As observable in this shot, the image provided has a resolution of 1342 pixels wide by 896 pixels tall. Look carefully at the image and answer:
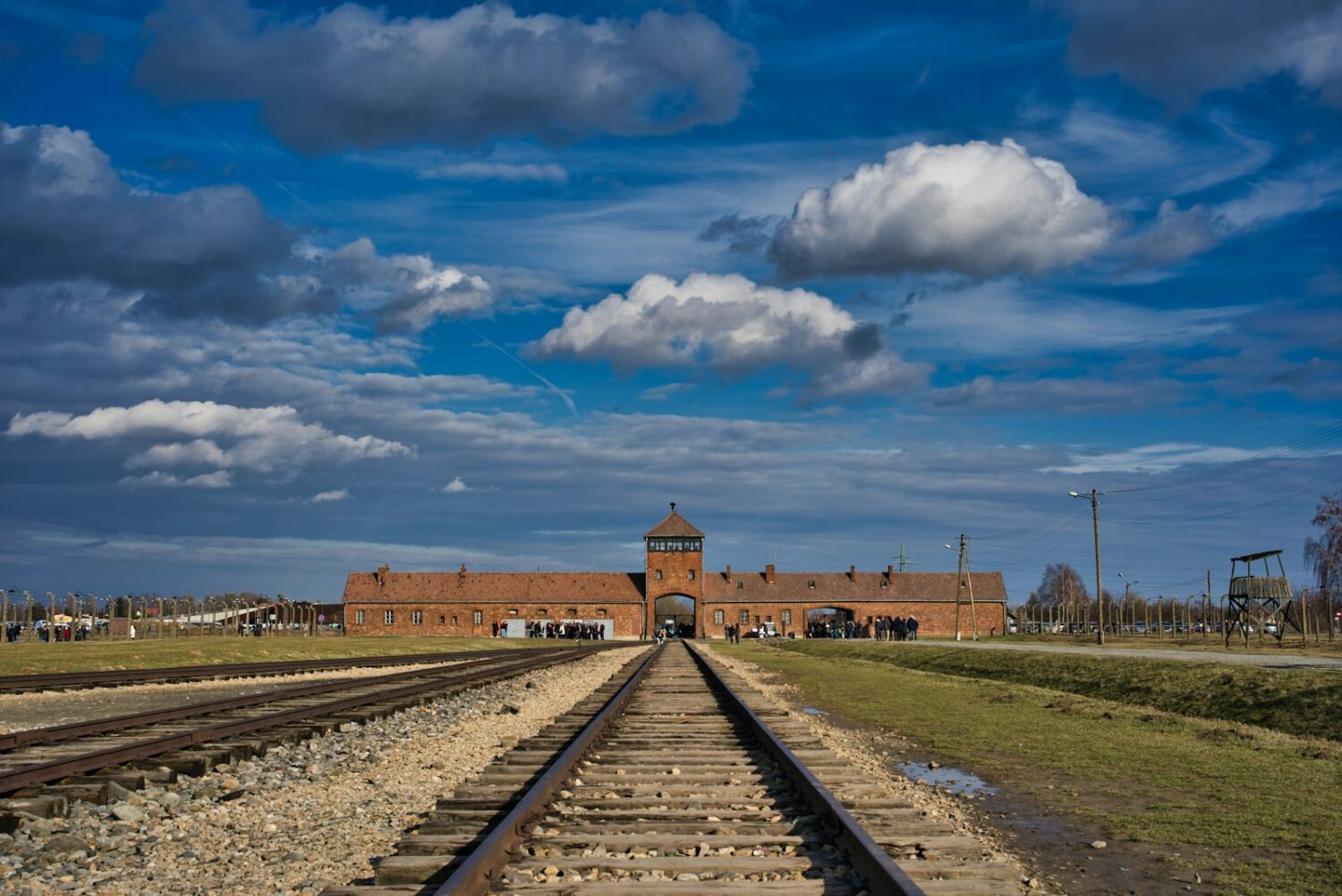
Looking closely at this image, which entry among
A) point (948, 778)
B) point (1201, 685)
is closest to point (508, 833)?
point (948, 778)

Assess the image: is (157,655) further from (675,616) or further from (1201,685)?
(675,616)

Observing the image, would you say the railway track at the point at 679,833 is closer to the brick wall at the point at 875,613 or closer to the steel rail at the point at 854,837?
the steel rail at the point at 854,837

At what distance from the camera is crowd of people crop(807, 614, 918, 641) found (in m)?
77.3

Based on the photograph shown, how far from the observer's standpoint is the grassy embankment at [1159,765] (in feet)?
24.8

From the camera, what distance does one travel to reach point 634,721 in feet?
49.0

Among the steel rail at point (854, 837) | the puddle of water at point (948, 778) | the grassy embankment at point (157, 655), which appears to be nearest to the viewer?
the steel rail at point (854, 837)

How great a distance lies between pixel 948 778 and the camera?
1108cm

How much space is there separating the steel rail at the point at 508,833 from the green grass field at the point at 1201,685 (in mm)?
11147

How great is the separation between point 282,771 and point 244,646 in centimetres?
3505

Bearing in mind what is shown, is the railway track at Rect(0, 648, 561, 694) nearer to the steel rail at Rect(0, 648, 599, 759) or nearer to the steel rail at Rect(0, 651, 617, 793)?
the steel rail at Rect(0, 648, 599, 759)

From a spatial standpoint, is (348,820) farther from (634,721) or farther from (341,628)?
(341,628)

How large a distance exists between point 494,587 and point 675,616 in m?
16.2

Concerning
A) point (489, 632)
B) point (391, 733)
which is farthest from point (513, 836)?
→ point (489, 632)

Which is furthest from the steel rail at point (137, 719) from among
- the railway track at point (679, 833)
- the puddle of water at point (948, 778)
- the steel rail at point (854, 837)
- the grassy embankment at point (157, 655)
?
the grassy embankment at point (157, 655)
